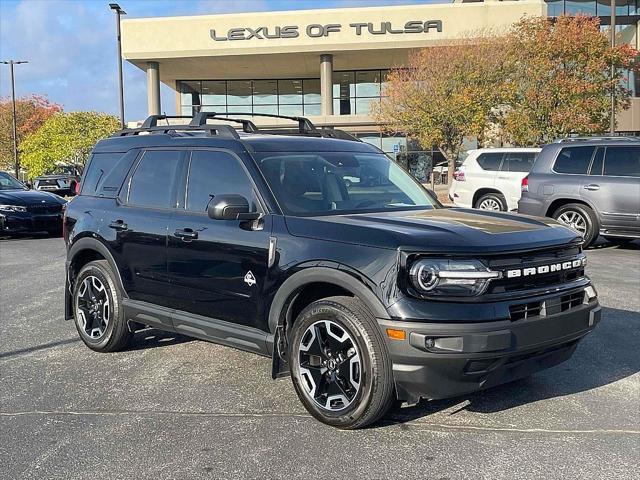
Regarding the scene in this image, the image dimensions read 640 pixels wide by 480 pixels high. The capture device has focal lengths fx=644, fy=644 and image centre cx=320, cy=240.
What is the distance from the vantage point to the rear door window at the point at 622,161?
36.1ft

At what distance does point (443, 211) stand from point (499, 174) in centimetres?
1135

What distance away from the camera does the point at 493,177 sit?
15.6m

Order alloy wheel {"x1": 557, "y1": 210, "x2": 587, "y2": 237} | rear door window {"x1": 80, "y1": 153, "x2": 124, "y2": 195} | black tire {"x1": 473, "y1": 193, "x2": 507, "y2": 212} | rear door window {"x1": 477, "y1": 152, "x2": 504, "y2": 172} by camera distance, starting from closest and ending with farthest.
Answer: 1. rear door window {"x1": 80, "y1": 153, "x2": 124, "y2": 195}
2. alloy wheel {"x1": 557, "y1": 210, "x2": 587, "y2": 237}
3. black tire {"x1": 473, "y1": 193, "x2": 507, "y2": 212}
4. rear door window {"x1": 477, "y1": 152, "x2": 504, "y2": 172}

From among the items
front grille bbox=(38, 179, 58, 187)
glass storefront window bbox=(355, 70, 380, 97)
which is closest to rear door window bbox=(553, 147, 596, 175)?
front grille bbox=(38, 179, 58, 187)

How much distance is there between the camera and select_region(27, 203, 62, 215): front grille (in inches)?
563

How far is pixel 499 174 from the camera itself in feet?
50.9

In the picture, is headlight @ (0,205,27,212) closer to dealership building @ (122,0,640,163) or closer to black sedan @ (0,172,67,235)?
black sedan @ (0,172,67,235)

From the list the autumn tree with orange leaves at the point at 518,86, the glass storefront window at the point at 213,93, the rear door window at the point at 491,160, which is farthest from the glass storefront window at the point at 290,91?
the rear door window at the point at 491,160

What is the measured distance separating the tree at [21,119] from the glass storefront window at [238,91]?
2145 cm

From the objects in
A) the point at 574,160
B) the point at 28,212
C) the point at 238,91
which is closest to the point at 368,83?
the point at 238,91

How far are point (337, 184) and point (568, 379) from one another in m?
2.24

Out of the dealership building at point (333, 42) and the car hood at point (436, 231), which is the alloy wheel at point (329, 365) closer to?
the car hood at point (436, 231)

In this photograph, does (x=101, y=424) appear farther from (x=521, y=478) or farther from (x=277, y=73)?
(x=277, y=73)

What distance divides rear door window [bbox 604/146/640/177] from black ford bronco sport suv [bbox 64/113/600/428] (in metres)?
7.17
